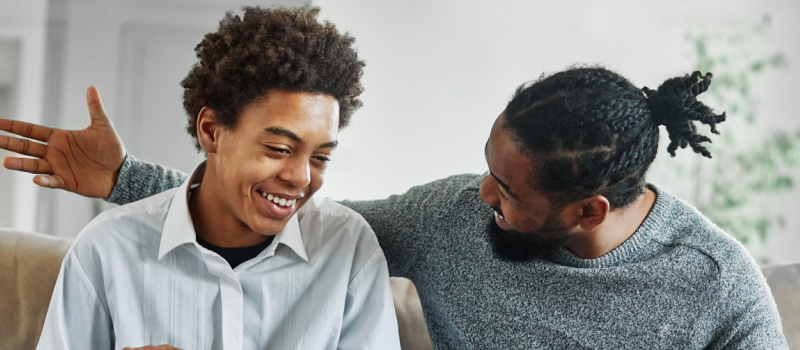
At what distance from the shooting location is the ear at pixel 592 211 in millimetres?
1008

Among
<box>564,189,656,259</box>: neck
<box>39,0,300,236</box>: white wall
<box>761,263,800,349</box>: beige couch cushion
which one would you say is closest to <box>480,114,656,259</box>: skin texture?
<box>564,189,656,259</box>: neck

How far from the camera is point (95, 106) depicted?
1.18 metres

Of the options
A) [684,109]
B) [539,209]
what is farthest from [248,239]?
[684,109]

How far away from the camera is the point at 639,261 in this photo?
1126mm

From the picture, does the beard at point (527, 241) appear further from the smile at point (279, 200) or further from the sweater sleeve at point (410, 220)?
the smile at point (279, 200)

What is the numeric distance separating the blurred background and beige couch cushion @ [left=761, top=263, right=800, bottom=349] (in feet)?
2.27

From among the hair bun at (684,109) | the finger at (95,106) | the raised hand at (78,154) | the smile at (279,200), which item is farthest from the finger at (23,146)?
the hair bun at (684,109)

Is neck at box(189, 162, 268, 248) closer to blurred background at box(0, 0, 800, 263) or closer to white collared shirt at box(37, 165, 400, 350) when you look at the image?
white collared shirt at box(37, 165, 400, 350)

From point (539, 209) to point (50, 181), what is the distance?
3.24ft

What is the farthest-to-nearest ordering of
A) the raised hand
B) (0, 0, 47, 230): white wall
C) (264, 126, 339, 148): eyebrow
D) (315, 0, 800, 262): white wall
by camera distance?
1. (315, 0, 800, 262): white wall
2. (0, 0, 47, 230): white wall
3. the raised hand
4. (264, 126, 339, 148): eyebrow

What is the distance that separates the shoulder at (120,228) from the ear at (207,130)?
0.52ft

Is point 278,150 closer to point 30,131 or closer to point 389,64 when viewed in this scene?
point 30,131

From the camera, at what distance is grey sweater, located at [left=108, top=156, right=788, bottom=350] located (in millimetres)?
1056

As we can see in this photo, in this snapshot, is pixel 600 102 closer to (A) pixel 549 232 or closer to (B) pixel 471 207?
(A) pixel 549 232
